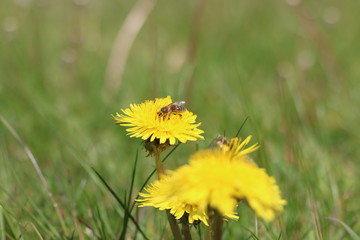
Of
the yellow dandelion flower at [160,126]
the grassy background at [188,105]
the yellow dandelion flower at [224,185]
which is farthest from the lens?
the grassy background at [188,105]

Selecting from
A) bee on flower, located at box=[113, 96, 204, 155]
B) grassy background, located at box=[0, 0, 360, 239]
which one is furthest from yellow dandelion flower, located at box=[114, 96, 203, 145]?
grassy background, located at box=[0, 0, 360, 239]

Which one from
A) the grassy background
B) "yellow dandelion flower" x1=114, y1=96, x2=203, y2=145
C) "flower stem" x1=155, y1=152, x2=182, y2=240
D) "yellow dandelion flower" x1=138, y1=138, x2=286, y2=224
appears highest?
the grassy background

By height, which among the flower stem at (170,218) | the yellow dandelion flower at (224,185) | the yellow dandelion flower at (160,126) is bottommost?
the yellow dandelion flower at (224,185)

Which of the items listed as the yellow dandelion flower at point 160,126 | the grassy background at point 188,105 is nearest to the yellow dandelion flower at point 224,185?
the yellow dandelion flower at point 160,126

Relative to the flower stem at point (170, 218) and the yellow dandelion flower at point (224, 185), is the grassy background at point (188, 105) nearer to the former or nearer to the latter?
the flower stem at point (170, 218)

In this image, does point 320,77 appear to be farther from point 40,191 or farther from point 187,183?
point 187,183

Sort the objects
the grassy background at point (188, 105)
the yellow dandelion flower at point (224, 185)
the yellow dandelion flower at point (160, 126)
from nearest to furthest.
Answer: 1. the yellow dandelion flower at point (224, 185)
2. the yellow dandelion flower at point (160, 126)
3. the grassy background at point (188, 105)

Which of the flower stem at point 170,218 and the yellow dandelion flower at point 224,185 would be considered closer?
the yellow dandelion flower at point 224,185

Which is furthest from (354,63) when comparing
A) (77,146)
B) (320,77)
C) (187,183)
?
(187,183)

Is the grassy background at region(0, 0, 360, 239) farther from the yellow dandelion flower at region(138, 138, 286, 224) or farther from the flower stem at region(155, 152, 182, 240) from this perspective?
the yellow dandelion flower at region(138, 138, 286, 224)
